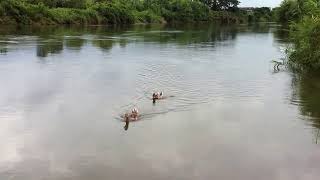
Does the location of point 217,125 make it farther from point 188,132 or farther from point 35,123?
point 35,123

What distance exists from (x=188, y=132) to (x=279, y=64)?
13.7m

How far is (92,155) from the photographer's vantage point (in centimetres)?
1220

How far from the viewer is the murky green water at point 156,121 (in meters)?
11.6

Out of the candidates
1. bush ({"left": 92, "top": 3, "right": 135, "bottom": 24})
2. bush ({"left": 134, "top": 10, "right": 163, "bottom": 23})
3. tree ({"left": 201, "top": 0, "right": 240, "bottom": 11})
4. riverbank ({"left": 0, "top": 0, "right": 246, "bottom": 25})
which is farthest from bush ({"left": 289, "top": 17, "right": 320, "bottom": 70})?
tree ({"left": 201, "top": 0, "right": 240, "bottom": 11})

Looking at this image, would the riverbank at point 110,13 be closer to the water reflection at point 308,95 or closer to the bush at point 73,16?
the bush at point 73,16

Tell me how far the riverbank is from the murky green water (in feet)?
112

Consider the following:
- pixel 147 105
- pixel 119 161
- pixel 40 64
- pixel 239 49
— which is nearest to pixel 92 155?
pixel 119 161

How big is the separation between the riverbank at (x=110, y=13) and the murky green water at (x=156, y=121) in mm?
34073

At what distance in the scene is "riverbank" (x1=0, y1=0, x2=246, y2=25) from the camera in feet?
202

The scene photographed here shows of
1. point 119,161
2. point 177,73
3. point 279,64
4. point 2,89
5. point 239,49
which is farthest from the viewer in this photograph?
point 239,49

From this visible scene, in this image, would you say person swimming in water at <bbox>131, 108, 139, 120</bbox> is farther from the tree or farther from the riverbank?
the tree

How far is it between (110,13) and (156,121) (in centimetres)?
5948

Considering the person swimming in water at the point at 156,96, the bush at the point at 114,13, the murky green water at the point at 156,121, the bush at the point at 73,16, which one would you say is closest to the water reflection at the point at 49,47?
the murky green water at the point at 156,121

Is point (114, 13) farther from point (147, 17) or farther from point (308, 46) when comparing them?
point (308, 46)
